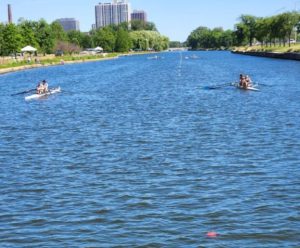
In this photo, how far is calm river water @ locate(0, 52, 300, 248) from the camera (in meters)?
13.4

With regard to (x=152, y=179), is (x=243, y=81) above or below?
above

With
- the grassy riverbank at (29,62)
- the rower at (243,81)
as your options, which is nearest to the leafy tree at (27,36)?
the grassy riverbank at (29,62)

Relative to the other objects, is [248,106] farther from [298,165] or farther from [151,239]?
[151,239]

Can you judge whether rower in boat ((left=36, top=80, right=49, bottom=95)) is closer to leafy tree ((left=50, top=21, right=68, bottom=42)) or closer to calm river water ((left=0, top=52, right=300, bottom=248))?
calm river water ((left=0, top=52, right=300, bottom=248))

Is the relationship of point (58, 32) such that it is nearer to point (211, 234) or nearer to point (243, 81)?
point (243, 81)

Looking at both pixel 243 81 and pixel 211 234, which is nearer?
pixel 211 234

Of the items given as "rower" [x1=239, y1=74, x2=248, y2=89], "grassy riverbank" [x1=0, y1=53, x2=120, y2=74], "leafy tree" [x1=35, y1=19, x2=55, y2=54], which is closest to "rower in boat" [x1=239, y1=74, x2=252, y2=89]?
"rower" [x1=239, y1=74, x2=248, y2=89]

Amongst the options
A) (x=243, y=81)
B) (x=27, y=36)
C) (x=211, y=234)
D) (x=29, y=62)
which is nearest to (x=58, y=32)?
(x=27, y=36)

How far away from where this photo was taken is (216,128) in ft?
94.1

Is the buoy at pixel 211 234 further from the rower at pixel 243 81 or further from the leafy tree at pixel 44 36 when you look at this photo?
the leafy tree at pixel 44 36

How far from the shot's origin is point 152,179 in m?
18.1

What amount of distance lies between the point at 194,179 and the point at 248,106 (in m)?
22.5

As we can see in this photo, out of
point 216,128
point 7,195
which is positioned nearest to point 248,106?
point 216,128

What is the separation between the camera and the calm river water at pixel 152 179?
527 inches
